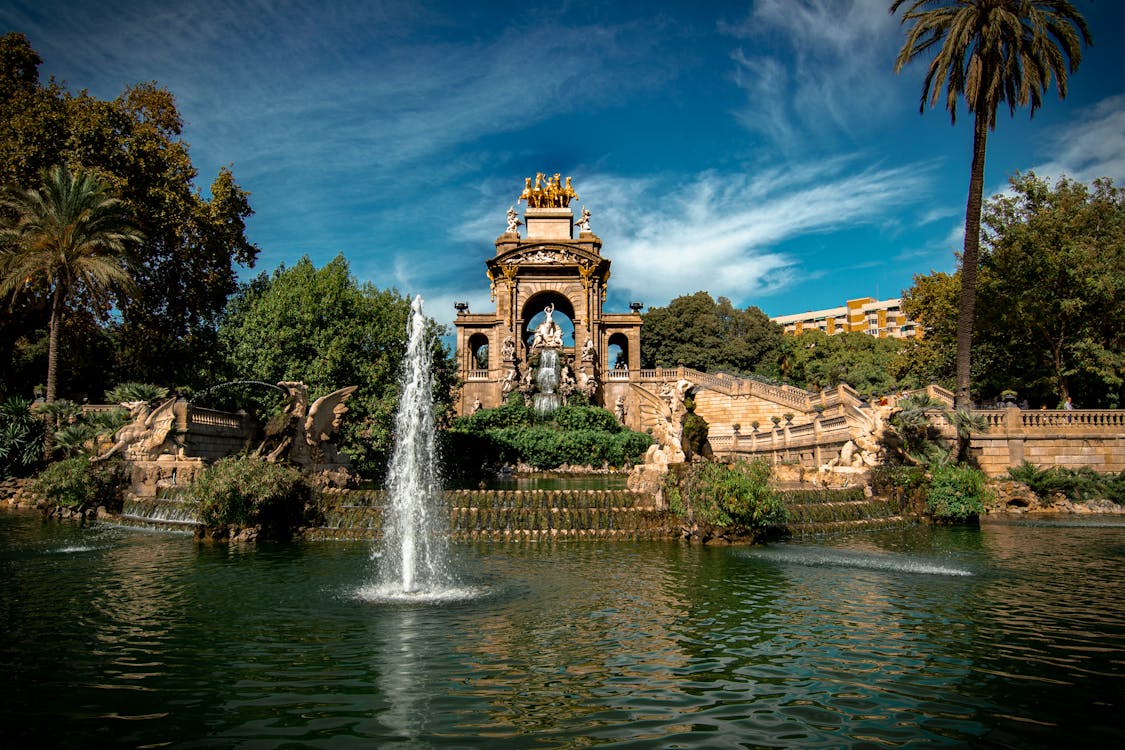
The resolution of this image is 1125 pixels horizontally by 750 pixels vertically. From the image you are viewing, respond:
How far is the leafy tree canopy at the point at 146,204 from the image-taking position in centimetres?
2714

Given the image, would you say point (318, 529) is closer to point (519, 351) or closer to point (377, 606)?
point (377, 606)

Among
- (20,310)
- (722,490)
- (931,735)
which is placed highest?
(20,310)

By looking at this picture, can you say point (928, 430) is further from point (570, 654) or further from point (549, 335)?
point (549, 335)

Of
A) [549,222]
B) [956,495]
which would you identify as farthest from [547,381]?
[956,495]

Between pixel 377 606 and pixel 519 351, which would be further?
pixel 519 351

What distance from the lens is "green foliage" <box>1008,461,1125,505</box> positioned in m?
21.4

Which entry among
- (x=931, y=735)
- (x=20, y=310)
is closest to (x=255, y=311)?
(x=20, y=310)

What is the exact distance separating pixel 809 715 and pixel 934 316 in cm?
3820

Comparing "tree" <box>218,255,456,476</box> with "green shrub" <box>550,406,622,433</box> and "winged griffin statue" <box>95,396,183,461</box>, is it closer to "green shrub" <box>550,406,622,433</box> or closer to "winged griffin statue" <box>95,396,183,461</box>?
"winged griffin statue" <box>95,396,183,461</box>

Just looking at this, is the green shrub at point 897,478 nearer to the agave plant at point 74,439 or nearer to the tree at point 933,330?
the tree at point 933,330

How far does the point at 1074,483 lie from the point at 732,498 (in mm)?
13634

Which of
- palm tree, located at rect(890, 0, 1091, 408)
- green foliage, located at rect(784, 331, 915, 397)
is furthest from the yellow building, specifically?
palm tree, located at rect(890, 0, 1091, 408)

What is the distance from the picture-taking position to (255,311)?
30500 millimetres

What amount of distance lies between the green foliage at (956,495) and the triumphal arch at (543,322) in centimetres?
2989
